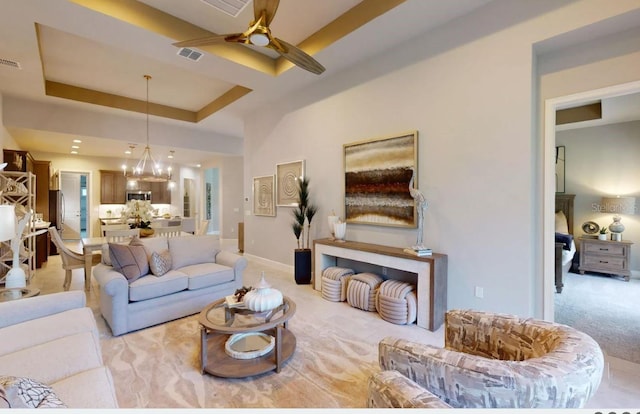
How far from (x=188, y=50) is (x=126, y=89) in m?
2.93

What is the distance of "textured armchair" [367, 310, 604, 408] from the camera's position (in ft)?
3.36

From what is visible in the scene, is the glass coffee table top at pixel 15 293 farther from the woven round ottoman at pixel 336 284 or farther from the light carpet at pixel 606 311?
the light carpet at pixel 606 311

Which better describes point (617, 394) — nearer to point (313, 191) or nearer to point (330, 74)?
point (313, 191)

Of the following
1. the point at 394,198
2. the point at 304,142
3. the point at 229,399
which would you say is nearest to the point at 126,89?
the point at 304,142

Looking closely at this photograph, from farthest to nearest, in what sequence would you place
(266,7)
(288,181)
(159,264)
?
(288,181) < (159,264) < (266,7)

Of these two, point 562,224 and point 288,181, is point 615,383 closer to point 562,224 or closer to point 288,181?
point 562,224

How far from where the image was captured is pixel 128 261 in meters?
2.98

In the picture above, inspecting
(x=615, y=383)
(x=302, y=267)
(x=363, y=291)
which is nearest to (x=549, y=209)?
(x=615, y=383)

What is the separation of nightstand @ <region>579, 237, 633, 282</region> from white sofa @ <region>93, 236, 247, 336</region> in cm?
606

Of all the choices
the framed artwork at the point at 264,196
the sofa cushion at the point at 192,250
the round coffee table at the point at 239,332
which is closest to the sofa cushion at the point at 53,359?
the round coffee table at the point at 239,332

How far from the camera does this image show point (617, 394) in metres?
2.00

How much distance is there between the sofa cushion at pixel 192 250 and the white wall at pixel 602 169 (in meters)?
6.77

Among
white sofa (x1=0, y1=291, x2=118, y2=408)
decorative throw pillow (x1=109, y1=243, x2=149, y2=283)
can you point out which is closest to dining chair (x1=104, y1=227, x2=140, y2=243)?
decorative throw pillow (x1=109, y1=243, x2=149, y2=283)

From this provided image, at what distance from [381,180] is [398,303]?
1.63 meters
